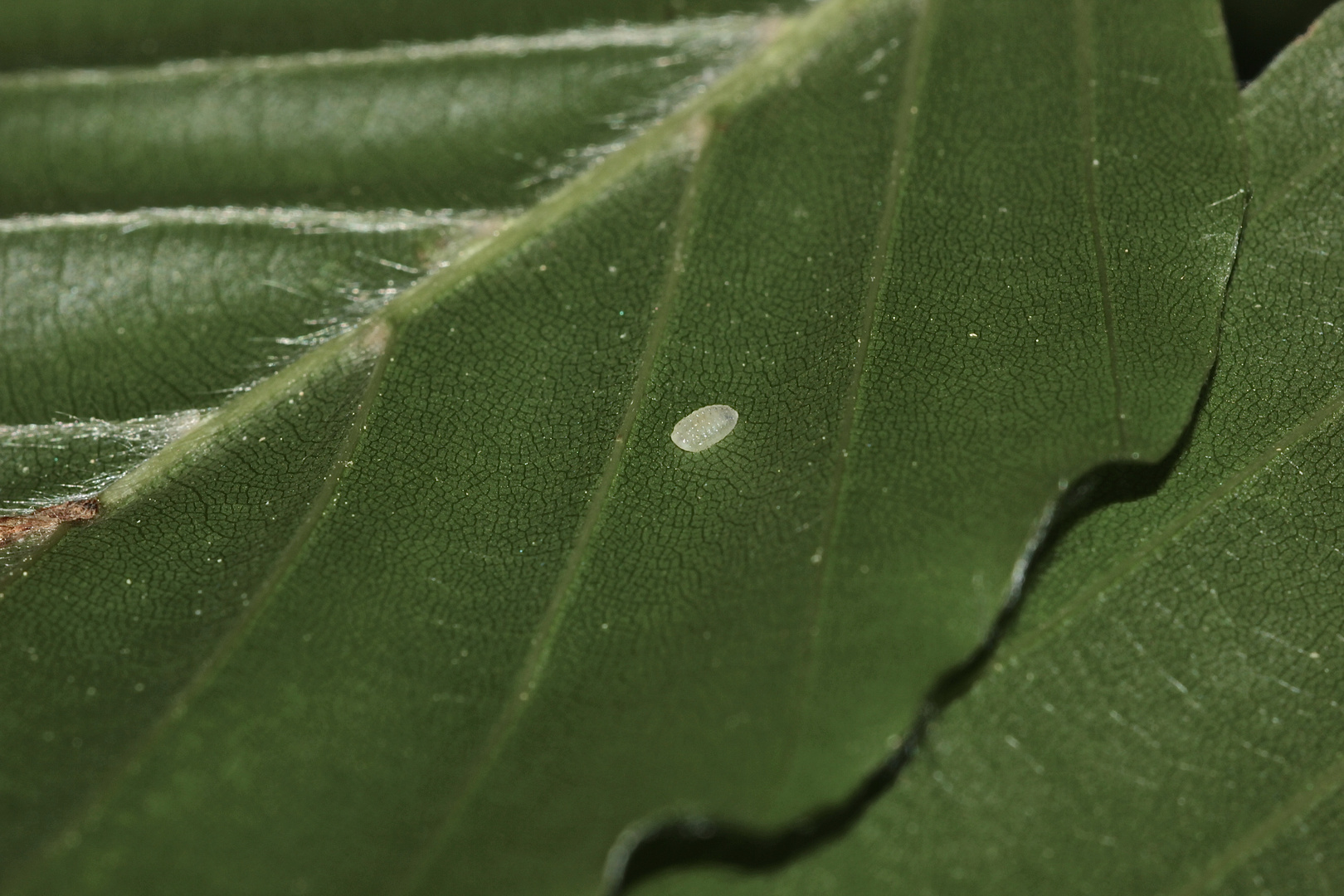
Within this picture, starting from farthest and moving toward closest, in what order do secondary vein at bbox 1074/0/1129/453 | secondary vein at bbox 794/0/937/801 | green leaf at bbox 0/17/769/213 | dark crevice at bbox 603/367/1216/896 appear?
green leaf at bbox 0/17/769/213 < secondary vein at bbox 1074/0/1129/453 < secondary vein at bbox 794/0/937/801 < dark crevice at bbox 603/367/1216/896

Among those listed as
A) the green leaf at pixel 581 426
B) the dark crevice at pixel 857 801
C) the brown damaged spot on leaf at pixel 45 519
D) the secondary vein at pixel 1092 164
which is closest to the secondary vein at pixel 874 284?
the green leaf at pixel 581 426

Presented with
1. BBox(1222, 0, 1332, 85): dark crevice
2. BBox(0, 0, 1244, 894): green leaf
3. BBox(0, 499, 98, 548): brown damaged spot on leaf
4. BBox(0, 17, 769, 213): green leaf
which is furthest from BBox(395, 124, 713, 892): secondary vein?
BBox(1222, 0, 1332, 85): dark crevice

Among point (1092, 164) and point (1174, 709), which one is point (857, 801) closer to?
point (1174, 709)

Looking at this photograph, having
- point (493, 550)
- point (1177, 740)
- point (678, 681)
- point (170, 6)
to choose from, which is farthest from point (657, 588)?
point (170, 6)

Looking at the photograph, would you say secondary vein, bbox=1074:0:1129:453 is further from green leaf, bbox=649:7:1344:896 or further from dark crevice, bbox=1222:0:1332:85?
dark crevice, bbox=1222:0:1332:85

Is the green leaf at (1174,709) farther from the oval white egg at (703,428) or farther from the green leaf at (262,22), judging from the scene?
the green leaf at (262,22)

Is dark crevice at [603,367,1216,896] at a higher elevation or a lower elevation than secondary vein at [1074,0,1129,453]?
lower

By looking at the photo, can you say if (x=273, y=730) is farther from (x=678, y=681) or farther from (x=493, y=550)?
(x=678, y=681)
